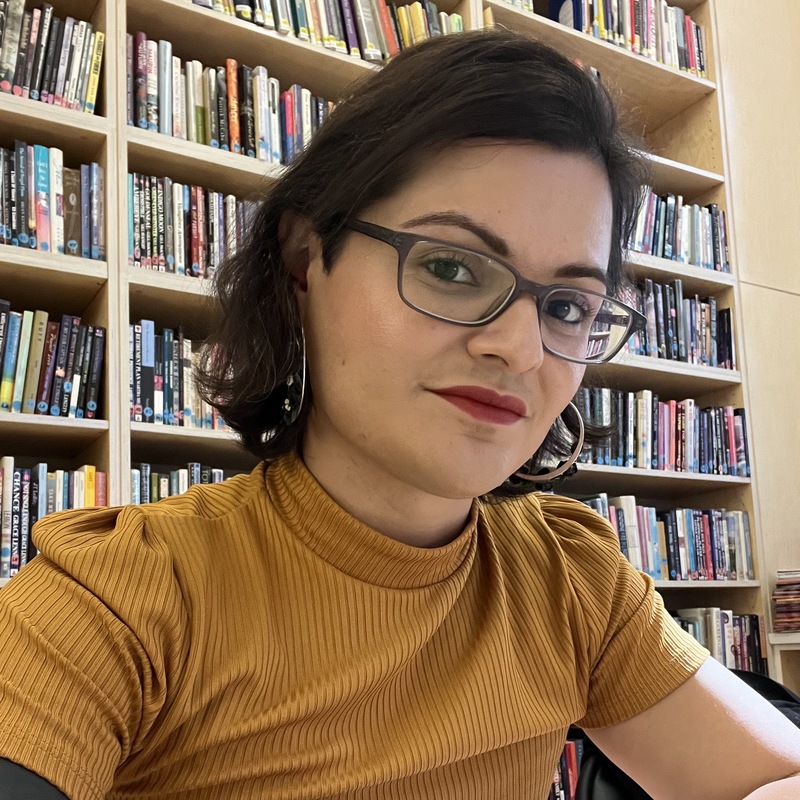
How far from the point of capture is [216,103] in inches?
91.7

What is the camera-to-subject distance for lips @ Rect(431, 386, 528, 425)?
0.77m

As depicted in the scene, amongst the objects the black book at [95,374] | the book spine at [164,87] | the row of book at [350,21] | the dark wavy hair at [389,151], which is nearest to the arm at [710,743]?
the dark wavy hair at [389,151]

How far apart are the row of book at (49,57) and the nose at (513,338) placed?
167 centimetres

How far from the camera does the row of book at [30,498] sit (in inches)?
73.9

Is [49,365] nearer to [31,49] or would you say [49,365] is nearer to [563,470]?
[31,49]

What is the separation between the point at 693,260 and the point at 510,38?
249cm

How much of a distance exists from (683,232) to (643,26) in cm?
73

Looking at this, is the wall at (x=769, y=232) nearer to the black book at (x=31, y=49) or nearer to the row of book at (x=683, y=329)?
the row of book at (x=683, y=329)

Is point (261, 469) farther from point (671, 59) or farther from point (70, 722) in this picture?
point (671, 59)

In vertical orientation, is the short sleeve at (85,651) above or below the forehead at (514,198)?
below

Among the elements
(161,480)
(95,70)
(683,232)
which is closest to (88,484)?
(161,480)

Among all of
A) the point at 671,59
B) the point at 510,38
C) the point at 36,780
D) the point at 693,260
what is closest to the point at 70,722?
the point at 36,780

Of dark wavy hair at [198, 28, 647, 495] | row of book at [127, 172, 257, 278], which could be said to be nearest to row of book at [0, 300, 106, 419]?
row of book at [127, 172, 257, 278]

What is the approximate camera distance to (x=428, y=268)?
778 millimetres
